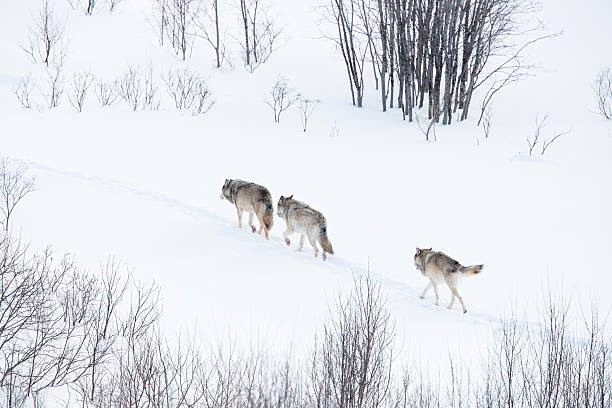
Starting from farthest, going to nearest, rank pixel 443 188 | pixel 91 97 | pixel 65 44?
pixel 65 44 → pixel 91 97 → pixel 443 188

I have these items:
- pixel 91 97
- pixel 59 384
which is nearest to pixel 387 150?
pixel 91 97

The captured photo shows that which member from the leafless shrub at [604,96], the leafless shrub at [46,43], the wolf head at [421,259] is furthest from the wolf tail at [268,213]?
the leafless shrub at [46,43]

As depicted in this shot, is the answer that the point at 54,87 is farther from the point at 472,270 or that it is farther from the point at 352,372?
the point at 352,372

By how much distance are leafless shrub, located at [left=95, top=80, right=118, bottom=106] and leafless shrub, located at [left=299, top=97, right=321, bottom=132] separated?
8.82 m

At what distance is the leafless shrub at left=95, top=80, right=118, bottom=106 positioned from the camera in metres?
24.8

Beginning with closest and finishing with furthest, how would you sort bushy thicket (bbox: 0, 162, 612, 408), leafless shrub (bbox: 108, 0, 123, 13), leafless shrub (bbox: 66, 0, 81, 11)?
1. bushy thicket (bbox: 0, 162, 612, 408)
2. leafless shrub (bbox: 66, 0, 81, 11)
3. leafless shrub (bbox: 108, 0, 123, 13)

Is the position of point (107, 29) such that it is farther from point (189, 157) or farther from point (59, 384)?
point (59, 384)

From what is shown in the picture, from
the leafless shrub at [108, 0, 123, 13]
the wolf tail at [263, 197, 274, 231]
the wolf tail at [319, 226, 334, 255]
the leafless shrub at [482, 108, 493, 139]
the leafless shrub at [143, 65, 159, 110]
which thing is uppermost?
the leafless shrub at [108, 0, 123, 13]

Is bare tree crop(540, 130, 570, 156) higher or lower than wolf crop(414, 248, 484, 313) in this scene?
higher

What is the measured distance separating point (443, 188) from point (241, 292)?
9.01 meters

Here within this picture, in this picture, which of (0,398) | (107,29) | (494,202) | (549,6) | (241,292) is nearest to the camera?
(0,398)

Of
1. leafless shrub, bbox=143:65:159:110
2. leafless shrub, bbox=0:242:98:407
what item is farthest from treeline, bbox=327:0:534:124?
leafless shrub, bbox=0:242:98:407

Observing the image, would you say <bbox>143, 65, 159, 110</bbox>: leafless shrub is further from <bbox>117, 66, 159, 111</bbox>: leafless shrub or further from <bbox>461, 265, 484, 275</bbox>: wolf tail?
<bbox>461, 265, 484, 275</bbox>: wolf tail

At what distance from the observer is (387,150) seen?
21234 mm
